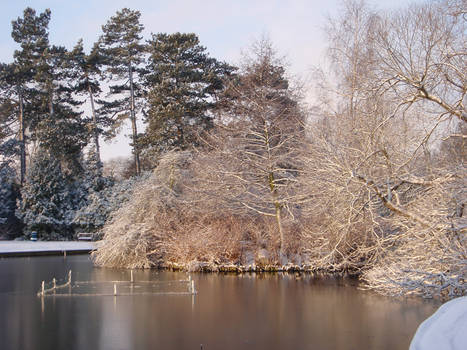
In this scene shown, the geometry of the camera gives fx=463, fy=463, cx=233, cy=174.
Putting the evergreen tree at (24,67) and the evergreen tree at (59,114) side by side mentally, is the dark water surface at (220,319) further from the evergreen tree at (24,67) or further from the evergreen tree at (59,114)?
the evergreen tree at (24,67)

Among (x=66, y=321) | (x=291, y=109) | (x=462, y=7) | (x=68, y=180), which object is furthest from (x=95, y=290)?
(x=68, y=180)

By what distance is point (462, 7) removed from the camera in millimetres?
9695

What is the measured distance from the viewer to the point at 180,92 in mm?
26781

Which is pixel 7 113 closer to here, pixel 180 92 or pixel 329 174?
pixel 180 92

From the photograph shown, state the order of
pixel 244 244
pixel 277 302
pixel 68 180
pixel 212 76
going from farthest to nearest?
1. pixel 68 180
2. pixel 212 76
3. pixel 244 244
4. pixel 277 302

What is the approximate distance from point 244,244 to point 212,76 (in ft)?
40.5

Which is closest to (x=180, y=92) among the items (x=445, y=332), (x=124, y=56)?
(x=124, y=56)

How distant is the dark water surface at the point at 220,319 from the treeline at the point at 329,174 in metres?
1.14

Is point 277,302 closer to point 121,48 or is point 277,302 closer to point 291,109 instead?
point 291,109

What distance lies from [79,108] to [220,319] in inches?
1071

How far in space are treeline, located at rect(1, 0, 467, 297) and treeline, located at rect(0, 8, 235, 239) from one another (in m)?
0.33

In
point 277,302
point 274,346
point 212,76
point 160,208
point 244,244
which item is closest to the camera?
point 274,346

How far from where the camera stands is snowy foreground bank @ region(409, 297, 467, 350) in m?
4.34

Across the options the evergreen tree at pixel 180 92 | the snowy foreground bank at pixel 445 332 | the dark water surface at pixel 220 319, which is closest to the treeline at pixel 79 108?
the evergreen tree at pixel 180 92
